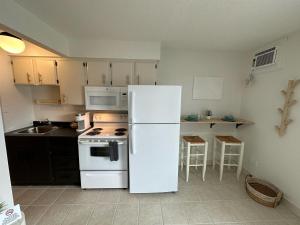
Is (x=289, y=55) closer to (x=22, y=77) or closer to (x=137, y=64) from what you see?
(x=137, y=64)

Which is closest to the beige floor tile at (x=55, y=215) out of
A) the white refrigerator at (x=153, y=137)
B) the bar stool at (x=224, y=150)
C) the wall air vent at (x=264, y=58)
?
the white refrigerator at (x=153, y=137)

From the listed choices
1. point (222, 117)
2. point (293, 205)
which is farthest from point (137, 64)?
point (293, 205)

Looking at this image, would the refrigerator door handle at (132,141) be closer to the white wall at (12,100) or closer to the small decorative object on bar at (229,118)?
the small decorative object on bar at (229,118)

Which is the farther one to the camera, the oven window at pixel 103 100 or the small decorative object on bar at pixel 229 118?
the small decorative object on bar at pixel 229 118

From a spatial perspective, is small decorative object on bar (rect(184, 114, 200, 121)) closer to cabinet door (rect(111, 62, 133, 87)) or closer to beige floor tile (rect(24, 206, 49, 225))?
cabinet door (rect(111, 62, 133, 87))

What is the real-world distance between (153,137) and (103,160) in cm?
87

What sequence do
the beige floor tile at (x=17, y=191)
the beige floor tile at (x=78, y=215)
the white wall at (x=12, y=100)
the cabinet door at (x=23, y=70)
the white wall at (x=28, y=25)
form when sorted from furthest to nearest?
the cabinet door at (x=23, y=70), the white wall at (x=12, y=100), the beige floor tile at (x=17, y=191), the beige floor tile at (x=78, y=215), the white wall at (x=28, y=25)

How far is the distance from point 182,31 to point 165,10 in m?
0.58

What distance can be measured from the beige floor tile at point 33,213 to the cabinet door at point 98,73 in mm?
1956

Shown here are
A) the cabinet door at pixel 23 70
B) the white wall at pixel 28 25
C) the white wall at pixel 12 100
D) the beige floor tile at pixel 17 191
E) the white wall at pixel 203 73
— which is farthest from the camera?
the white wall at pixel 203 73

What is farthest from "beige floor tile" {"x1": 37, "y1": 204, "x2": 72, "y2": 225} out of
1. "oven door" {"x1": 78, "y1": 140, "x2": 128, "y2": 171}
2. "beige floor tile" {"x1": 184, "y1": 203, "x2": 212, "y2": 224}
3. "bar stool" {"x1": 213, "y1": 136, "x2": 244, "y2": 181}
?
"bar stool" {"x1": 213, "y1": 136, "x2": 244, "y2": 181}

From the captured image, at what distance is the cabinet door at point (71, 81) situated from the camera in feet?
7.98

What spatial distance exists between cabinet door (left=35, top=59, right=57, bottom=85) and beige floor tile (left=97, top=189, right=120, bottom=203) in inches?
81.2

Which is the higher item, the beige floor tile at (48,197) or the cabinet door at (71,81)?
the cabinet door at (71,81)
